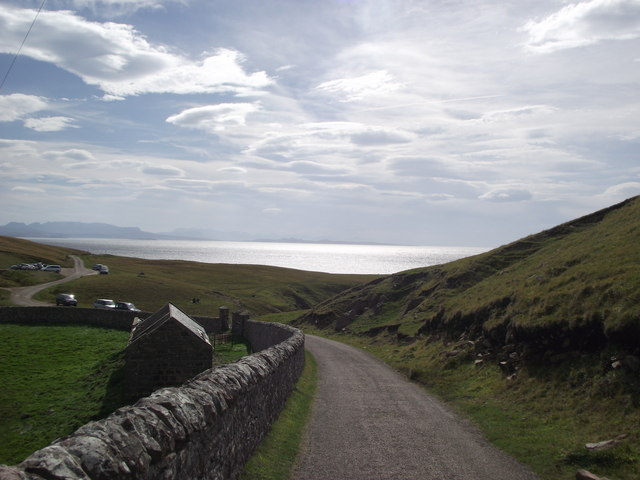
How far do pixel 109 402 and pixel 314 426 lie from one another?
11.6m

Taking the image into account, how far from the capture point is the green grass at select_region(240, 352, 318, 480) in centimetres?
977

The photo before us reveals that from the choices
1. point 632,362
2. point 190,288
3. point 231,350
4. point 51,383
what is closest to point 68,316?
point 231,350

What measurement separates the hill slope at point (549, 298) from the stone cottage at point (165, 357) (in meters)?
12.7

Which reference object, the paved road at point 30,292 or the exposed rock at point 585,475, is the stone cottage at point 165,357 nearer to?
the exposed rock at point 585,475

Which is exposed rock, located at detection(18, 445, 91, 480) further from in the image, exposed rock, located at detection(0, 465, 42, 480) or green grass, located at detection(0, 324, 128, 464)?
green grass, located at detection(0, 324, 128, 464)

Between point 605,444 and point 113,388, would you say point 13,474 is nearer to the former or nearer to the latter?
point 605,444

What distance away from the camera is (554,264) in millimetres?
25219

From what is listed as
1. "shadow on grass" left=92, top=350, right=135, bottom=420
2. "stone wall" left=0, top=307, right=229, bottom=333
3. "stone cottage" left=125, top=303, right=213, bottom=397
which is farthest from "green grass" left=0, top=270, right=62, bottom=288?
"stone cottage" left=125, top=303, right=213, bottom=397

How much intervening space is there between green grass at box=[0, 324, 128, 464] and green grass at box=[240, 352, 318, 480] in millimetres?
8629

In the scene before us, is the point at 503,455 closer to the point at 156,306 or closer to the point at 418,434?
the point at 418,434

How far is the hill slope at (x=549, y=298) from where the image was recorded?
1561 cm

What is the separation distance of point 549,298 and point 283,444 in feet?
41.1

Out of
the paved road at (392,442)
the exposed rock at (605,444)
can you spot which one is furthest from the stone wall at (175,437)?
the exposed rock at (605,444)

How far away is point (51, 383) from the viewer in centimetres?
2570
